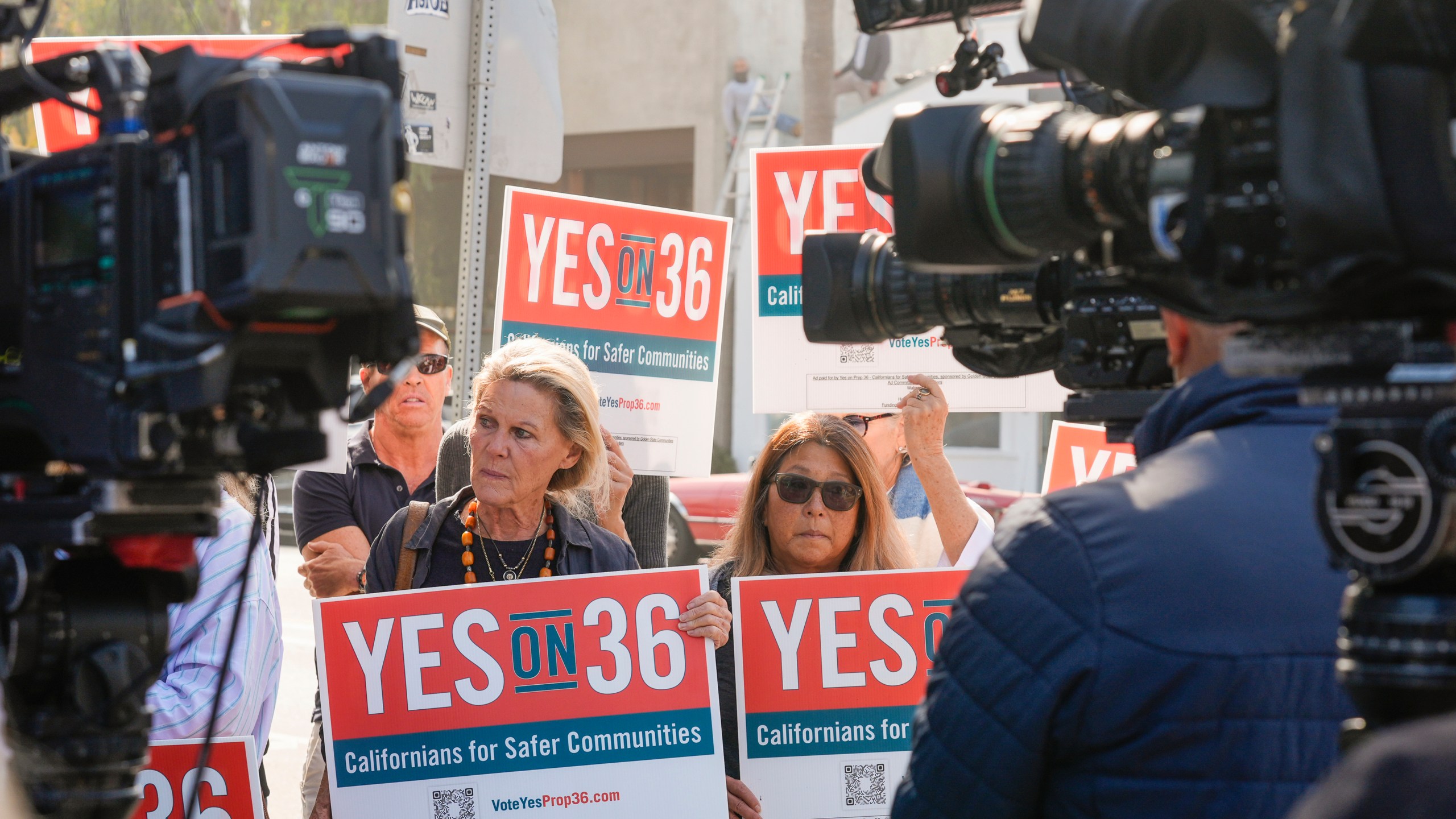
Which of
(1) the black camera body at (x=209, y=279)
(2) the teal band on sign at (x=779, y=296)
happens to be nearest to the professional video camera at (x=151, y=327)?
(1) the black camera body at (x=209, y=279)

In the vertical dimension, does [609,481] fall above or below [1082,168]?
below

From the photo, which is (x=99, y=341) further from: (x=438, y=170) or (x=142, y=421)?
(x=438, y=170)

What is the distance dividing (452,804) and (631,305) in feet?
5.90

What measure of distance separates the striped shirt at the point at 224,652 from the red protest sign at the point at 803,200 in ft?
6.38

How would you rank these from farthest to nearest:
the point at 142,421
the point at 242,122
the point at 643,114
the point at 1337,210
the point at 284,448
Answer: the point at 643,114, the point at 284,448, the point at 142,421, the point at 242,122, the point at 1337,210

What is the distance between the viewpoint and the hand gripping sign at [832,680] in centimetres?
325

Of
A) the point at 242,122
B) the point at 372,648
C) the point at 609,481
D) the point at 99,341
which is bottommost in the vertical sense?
the point at 372,648

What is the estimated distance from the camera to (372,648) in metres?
3.13

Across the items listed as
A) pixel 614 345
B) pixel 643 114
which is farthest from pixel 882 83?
pixel 614 345

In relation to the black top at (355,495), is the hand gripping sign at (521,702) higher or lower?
lower

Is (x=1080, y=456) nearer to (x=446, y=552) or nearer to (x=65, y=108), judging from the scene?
(x=446, y=552)

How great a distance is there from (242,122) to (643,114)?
17.0 meters

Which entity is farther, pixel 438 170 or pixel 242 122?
pixel 438 170

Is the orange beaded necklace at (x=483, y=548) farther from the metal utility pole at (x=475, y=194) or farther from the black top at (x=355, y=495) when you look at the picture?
the metal utility pole at (x=475, y=194)
